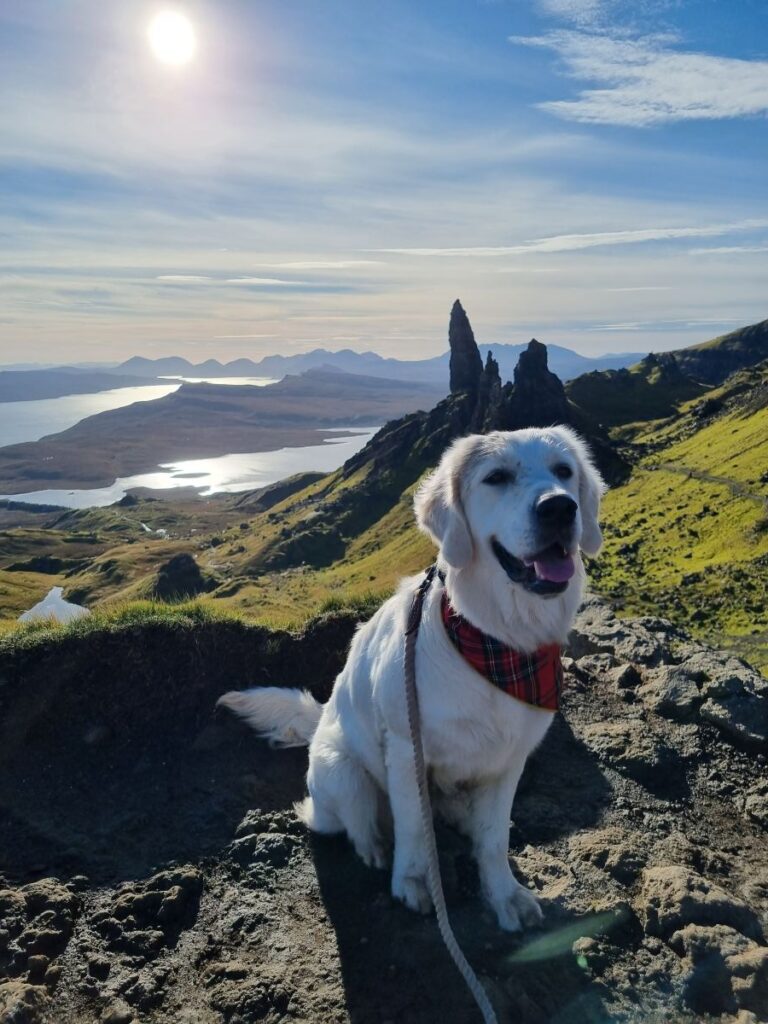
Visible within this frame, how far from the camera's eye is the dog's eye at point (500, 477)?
428 cm

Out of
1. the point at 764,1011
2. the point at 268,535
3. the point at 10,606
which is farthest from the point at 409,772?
the point at 268,535

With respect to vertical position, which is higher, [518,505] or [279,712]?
[518,505]

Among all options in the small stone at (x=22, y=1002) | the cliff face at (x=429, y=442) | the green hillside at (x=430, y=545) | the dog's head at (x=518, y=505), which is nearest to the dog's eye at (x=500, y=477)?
the dog's head at (x=518, y=505)

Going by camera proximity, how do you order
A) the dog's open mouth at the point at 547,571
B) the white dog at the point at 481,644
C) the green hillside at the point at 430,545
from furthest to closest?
the green hillside at the point at 430,545, the white dog at the point at 481,644, the dog's open mouth at the point at 547,571

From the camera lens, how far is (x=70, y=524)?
645 ft

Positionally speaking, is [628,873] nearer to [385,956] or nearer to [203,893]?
[385,956]

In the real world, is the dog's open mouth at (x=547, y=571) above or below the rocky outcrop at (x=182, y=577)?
above

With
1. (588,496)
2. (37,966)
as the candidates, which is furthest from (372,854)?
(588,496)

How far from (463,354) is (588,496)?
15190 cm

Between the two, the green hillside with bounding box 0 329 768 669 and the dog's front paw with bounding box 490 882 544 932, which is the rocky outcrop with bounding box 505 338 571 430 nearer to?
the green hillside with bounding box 0 329 768 669

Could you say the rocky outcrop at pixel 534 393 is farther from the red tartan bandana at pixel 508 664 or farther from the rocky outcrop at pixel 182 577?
the red tartan bandana at pixel 508 664

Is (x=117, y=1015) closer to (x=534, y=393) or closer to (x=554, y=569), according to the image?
(x=554, y=569)

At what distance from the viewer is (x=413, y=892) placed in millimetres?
4691

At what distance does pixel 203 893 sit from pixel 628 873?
3.18 metres
